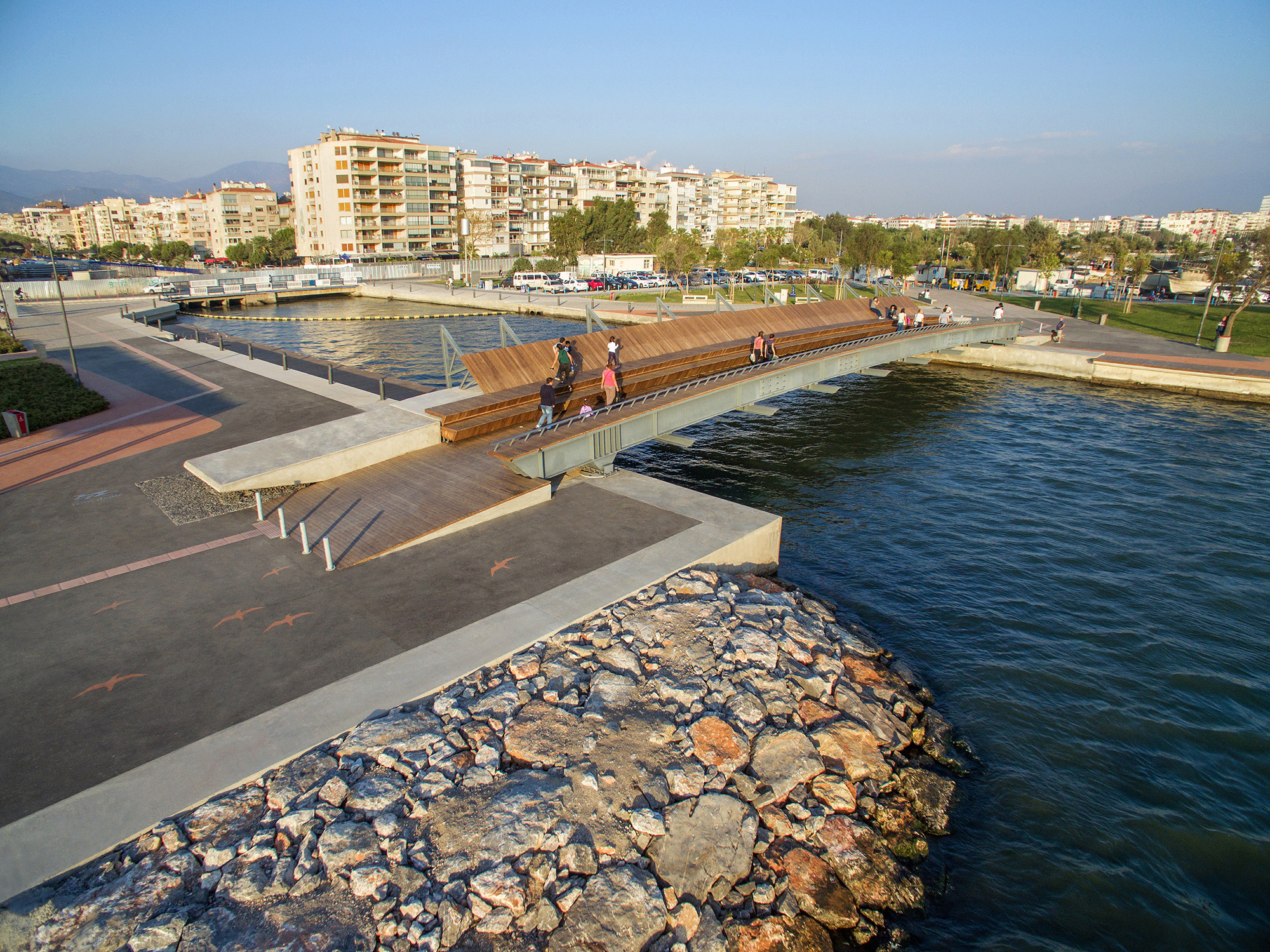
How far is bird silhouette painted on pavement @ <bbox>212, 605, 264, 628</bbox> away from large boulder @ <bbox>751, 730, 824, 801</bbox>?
823 centimetres

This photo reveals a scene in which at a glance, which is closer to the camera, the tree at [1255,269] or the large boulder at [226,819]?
the large boulder at [226,819]

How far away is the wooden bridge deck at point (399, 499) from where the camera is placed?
13602 mm

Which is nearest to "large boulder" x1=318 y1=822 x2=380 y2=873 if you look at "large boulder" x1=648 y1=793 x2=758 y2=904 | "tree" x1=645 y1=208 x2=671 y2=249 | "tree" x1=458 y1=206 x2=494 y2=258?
"large boulder" x1=648 y1=793 x2=758 y2=904

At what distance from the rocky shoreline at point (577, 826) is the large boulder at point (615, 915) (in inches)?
0.7

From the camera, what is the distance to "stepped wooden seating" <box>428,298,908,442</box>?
19.2m

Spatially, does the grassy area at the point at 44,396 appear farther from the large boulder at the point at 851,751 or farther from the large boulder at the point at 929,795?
the large boulder at the point at 929,795

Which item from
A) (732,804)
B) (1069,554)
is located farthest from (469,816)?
(1069,554)

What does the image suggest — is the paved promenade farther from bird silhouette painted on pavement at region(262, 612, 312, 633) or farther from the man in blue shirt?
the man in blue shirt

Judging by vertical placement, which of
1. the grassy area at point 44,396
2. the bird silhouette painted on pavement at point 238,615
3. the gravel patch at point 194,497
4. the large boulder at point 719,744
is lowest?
the large boulder at point 719,744

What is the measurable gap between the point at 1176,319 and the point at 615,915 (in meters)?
61.7

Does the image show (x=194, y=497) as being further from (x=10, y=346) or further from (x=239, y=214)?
(x=239, y=214)

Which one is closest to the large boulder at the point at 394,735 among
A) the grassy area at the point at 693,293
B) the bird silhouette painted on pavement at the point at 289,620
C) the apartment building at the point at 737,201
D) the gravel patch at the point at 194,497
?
the bird silhouette painted on pavement at the point at 289,620

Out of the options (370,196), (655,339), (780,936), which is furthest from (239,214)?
(780,936)

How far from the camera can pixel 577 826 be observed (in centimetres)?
771
